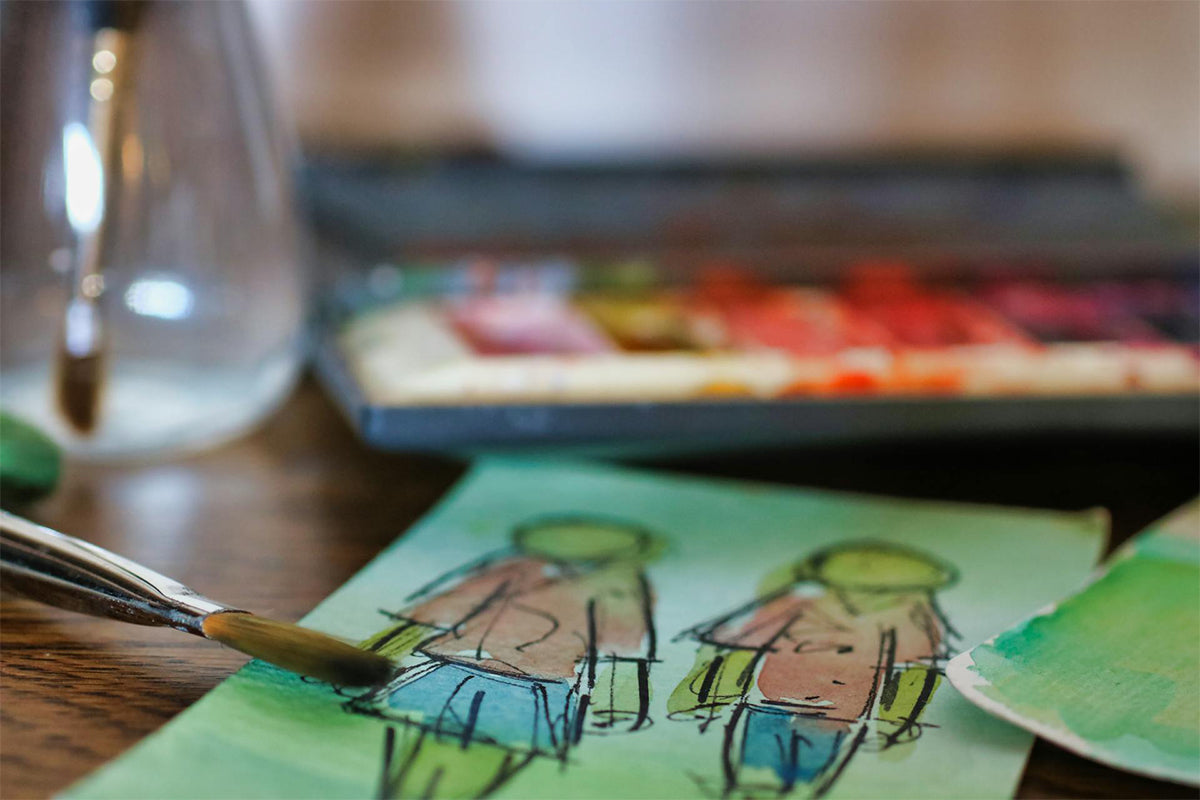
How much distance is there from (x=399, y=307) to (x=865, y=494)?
0.19m

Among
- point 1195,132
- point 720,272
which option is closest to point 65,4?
point 720,272

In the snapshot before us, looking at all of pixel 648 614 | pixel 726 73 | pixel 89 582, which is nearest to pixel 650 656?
pixel 648 614

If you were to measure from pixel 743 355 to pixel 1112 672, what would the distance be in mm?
186

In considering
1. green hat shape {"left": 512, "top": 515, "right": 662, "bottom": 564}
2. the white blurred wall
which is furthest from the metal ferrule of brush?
the white blurred wall

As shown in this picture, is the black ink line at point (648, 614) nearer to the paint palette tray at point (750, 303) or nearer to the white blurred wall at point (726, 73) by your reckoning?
the paint palette tray at point (750, 303)

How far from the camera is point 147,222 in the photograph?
15.3 inches

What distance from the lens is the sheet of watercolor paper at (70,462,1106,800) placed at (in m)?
0.22

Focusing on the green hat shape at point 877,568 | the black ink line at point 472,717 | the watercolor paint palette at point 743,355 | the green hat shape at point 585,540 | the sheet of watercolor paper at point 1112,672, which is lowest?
the black ink line at point 472,717

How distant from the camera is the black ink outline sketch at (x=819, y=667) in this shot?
23cm

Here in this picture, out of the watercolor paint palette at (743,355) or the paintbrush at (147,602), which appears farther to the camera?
the watercolor paint palette at (743,355)

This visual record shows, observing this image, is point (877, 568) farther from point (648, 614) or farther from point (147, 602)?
point (147, 602)

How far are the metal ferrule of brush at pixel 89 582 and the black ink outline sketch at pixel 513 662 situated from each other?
43 mm

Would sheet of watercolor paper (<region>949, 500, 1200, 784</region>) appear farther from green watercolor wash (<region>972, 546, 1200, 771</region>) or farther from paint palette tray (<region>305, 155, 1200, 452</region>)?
paint palette tray (<region>305, 155, 1200, 452</region>)

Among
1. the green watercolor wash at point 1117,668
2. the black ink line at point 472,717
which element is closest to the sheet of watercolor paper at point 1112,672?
the green watercolor wash at point 1117,668
